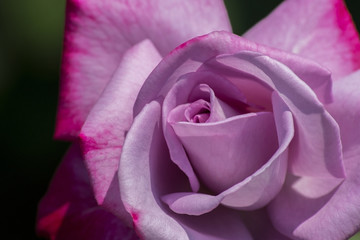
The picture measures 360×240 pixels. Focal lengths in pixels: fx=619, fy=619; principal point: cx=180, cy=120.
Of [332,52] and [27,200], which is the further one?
[27,200]

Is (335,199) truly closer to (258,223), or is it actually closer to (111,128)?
(258,223)

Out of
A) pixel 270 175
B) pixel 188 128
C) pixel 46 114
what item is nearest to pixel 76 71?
pixel 188 128

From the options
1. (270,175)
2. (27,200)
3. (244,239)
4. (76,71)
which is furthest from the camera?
(27,200)

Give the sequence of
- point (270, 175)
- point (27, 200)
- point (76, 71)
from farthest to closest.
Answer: point (27, 200), point (76, 71), point (270, 175)

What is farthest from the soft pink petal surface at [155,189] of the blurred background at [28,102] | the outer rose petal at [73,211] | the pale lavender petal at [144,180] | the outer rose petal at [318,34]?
the blurred background at [28,102]

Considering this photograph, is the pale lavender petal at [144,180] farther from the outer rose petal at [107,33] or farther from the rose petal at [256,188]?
the outer rose petal at [107,33]

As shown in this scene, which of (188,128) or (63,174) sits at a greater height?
(188,128)

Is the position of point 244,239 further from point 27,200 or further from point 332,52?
point 27,200

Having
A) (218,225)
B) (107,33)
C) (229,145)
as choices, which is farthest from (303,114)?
(107,33)
